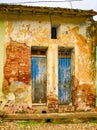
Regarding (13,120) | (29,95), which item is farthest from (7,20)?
(13,120)

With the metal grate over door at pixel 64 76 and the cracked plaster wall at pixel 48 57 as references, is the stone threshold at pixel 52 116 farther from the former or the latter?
the metal grate over door at pixel 64 76

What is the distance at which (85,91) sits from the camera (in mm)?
16938

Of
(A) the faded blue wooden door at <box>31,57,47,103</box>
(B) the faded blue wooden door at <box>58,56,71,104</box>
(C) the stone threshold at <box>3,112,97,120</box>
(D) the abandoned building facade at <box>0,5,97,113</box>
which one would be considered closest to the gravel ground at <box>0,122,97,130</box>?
(C) the stone threshold at <box>3,112,97,120</box>

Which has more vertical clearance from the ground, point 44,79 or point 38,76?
point 38,76

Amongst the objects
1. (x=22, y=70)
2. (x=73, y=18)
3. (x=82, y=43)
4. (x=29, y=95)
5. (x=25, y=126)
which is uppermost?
(x=73, y=18)

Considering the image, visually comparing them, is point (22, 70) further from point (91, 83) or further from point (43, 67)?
point (91, 83)

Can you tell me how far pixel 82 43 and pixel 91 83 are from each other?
1933 millimetres

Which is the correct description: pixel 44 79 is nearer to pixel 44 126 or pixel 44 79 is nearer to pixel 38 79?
pixel 38 79

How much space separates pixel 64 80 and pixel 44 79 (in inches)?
37.7

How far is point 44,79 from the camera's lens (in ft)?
55.3

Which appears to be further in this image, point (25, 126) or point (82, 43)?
point (82, 43)

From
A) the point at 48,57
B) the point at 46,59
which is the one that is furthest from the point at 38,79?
the point at 48,57

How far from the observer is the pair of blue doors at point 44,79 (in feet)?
54.7

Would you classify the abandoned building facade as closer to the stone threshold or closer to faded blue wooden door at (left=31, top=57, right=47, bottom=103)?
faded blue wooden door at (left=31, top=57, right=47, bottom=103)
